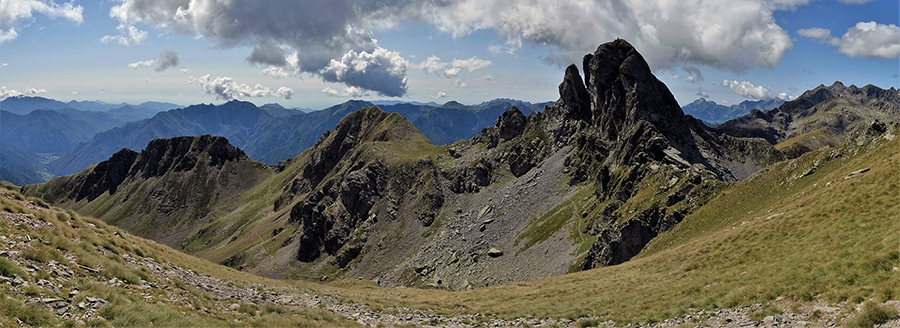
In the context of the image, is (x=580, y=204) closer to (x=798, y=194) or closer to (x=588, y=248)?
(x=588, y=248)

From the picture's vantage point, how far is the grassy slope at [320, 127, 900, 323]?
20141mm

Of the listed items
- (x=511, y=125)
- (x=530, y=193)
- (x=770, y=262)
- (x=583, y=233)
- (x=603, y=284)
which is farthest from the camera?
(x=511, y=125)

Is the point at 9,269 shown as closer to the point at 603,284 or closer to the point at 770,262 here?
the point at 770,262

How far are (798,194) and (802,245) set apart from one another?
2150 centimetres

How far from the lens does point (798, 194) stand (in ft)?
146

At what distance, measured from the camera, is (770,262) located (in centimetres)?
2819

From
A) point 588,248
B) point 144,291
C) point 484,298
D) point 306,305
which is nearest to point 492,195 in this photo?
point 588,248

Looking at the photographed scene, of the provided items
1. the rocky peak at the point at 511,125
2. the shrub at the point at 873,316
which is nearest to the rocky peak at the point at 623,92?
the rocky peak at the point at 511,125

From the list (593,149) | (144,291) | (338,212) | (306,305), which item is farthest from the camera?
(338,212)

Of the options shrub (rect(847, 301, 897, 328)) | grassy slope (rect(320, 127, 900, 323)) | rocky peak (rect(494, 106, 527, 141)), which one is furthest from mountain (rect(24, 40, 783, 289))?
shrub (rect(847, 301, 897, 328))

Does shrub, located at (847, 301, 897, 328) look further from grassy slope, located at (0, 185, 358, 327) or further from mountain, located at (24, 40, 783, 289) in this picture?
mountain, located at (24, 40, 783, 289)

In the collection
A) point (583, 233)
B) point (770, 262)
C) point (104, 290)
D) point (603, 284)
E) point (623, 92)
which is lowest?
point (583, 233)

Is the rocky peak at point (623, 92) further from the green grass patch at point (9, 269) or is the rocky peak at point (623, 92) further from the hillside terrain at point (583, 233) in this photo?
the green grass patch at point (9, 269)

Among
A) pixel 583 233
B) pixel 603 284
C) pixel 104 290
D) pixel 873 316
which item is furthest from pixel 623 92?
pixel 104 290
